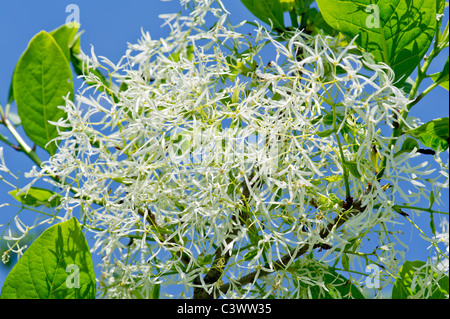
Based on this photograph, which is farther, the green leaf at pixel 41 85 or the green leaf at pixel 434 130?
the green leaf at pixel 41 85

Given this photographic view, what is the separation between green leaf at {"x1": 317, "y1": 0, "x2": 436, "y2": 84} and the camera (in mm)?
617

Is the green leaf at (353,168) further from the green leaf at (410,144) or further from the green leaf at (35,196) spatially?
the green leaf at (35,196)

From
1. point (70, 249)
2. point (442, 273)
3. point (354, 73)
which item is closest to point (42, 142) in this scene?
point (70, 249)

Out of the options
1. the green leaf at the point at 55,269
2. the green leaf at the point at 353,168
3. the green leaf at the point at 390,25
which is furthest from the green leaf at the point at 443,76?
the green leaf at the point at 55,269

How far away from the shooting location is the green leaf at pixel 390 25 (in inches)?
24.3

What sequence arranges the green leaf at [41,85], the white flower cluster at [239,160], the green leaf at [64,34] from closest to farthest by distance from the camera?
1. the white flower cluster at [239,160]
2. the green leaf at [41,85]
3. the green leaf at [64,34]

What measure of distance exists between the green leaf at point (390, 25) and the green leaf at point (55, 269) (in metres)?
0.42

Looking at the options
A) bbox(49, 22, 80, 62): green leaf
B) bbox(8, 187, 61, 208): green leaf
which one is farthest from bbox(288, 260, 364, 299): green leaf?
bbox(49, 22, 80, 62): green leaf

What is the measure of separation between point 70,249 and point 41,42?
0.39 m

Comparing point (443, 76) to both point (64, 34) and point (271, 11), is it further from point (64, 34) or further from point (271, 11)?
point (64, 34)

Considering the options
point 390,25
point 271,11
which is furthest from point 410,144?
point 271,11

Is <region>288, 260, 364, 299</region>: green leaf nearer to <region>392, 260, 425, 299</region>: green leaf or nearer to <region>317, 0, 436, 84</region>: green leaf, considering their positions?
<region>392, 260, 425, 299</region>: green leaf

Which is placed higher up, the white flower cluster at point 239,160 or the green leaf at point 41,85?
the green leaf at point 41,85

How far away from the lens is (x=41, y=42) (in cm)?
81
